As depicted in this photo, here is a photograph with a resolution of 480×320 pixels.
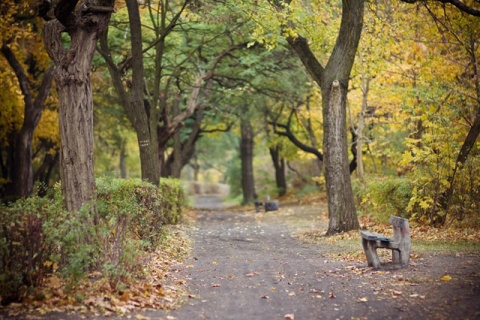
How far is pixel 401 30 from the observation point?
15.7m

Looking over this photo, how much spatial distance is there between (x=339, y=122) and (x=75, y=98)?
7168 millimetres

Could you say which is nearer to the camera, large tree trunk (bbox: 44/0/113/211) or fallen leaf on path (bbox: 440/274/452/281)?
fallen leaf on path (bbox: 440/274/452/281)

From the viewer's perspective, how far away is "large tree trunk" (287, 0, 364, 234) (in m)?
12.9

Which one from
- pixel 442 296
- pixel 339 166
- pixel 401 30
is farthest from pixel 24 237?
pixel 401 30

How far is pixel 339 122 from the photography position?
1309 centimetres

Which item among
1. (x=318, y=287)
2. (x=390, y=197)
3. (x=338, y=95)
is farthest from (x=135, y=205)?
(x=390, y=197)

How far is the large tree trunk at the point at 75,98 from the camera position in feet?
25.9

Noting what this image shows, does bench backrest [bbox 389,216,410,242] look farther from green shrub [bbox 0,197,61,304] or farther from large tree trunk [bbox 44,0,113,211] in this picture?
green shrub [bbox 0,197,61,304]

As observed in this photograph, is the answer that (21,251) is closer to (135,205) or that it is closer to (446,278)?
(135,205)

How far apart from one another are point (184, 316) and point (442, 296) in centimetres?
324

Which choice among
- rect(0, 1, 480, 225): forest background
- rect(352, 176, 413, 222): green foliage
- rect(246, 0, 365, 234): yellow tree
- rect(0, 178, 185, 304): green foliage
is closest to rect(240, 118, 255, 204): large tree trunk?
rect(0, 1, 480, 225): forest background

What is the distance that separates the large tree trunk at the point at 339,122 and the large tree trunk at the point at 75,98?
6.64m

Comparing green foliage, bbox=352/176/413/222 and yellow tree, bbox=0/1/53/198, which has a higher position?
→ yellow tree, bbox=0/1/53/198

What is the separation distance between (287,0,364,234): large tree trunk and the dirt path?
1.91 meters
